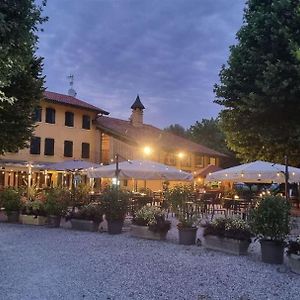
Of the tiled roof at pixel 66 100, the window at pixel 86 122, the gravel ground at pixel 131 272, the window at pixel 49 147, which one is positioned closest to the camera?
the gravel ground at pixel 131 272

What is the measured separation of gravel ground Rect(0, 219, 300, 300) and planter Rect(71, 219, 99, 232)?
86.4 inches

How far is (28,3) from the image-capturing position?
7953 mm

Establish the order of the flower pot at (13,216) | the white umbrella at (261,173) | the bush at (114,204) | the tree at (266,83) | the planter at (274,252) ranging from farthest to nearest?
the tree at (266,83)
the flower pot at (13,216)
the white umbrella at (261,173)
the bush at (114,204)
the planter at (274,252)

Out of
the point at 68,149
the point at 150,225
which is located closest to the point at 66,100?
the point at 68,149

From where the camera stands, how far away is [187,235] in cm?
1082

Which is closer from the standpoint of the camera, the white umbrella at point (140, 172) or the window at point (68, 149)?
the white umbrella at point (140, 172)

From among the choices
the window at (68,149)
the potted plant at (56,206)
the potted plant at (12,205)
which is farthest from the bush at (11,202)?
the window at (68,149)

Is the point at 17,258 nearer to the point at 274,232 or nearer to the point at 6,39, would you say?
the point at 6,39

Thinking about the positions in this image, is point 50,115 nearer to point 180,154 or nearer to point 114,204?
point 180,154

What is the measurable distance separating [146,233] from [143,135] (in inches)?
1124

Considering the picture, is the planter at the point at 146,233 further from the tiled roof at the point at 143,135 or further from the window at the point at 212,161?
the window at the point at 212,161

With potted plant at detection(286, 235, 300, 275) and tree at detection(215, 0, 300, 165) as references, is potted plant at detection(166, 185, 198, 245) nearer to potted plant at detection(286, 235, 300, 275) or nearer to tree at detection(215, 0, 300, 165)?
potted plant at detection(286, 235, 300, 275)

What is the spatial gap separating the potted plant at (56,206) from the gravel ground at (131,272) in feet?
10.3

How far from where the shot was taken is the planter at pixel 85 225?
43.6 ft
